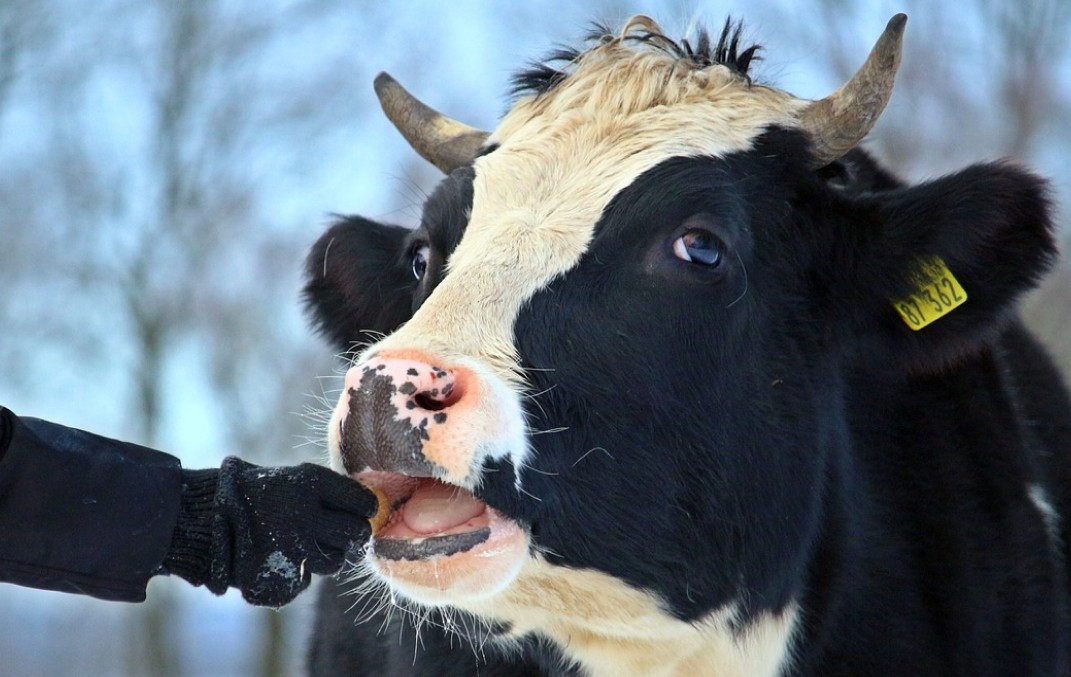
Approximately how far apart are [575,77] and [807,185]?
740 mm

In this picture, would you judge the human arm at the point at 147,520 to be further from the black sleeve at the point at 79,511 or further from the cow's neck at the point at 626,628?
the cow's neck at the point at 626,628

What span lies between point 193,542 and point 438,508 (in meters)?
0.57

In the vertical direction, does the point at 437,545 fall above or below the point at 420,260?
below

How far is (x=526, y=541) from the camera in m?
2.52

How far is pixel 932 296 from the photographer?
309cm

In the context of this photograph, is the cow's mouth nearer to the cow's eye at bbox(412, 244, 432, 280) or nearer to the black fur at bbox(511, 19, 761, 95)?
the cow's eye at bbox(412, 244, 432, 280)

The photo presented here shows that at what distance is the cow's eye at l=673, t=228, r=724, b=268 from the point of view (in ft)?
9.19

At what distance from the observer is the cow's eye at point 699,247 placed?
280 centimetres

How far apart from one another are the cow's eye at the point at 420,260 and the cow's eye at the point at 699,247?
30.4 inches

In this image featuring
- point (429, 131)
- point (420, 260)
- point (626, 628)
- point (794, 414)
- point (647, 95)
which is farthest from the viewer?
point (429, 131)

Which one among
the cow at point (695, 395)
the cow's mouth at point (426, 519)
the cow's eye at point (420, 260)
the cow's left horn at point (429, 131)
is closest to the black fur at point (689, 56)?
the cow at point (695, 395)

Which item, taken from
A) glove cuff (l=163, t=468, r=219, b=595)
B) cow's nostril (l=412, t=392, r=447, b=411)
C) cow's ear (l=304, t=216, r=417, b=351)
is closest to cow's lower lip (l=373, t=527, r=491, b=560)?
cow's nostril (l=412, t=392, r=447, b=411)

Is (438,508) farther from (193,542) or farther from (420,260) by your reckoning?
(420,260)

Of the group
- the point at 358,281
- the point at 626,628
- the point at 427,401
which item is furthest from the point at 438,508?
the point at 358,281
